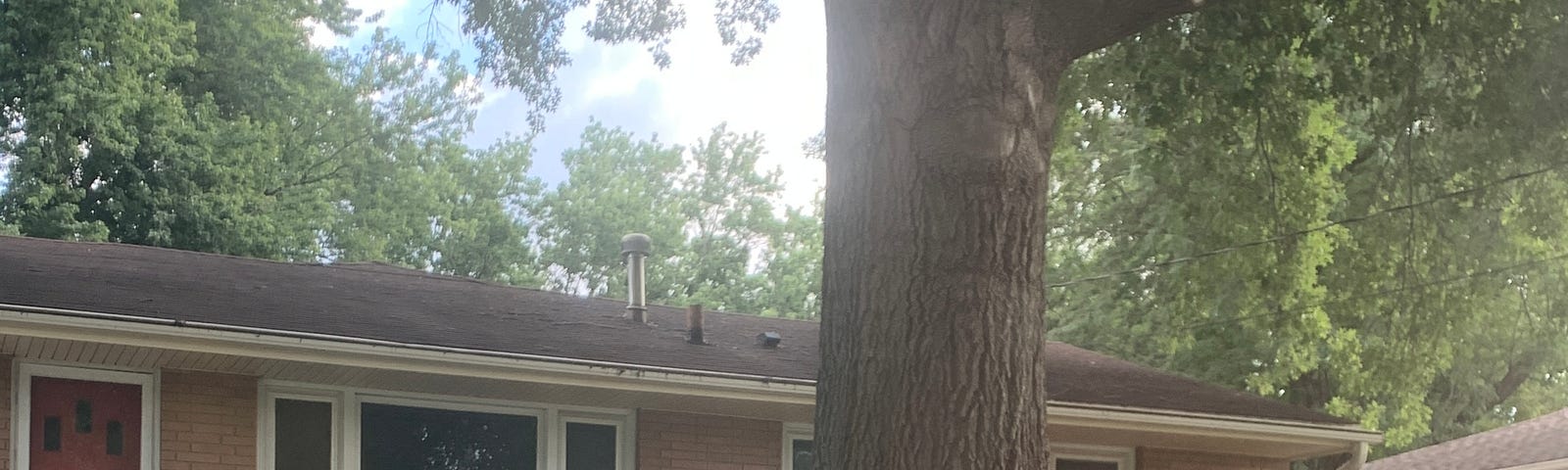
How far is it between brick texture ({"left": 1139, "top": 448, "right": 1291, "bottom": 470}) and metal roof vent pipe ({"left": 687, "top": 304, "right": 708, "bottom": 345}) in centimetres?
397

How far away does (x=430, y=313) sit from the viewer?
39.0 feet

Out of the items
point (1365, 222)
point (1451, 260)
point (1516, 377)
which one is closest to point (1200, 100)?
point (1365, 222)

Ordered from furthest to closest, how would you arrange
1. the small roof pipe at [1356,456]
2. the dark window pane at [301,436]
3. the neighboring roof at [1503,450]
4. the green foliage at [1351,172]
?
the neighboring roof at [1503,450]
the small roof pipe at [1356,456]
the green foliage at [1351,172]
the dark window pane at [301,436]

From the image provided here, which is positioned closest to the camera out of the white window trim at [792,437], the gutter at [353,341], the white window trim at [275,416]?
the gutter at [353,341]

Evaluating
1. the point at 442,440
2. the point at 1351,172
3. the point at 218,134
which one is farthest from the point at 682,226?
the point at 442,440

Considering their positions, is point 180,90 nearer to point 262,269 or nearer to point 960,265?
point 262,269

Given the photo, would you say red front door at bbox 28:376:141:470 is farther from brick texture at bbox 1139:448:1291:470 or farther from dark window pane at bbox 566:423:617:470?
brick texture at bbox 1139:448:1291:470

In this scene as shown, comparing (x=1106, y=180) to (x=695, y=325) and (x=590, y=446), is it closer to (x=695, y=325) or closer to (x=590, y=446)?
(x=695, y=325)

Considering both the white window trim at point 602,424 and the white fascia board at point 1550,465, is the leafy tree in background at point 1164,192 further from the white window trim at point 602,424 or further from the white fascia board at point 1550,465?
the white window trim at point 602,424

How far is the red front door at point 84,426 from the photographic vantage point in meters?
9.99

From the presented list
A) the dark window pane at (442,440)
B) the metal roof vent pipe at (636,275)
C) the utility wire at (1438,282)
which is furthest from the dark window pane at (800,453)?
the utility wire at (1438,282)

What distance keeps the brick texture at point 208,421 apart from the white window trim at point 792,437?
13.2 ft

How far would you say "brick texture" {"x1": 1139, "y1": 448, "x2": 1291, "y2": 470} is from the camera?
13797mm

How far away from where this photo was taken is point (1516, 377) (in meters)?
27.1
